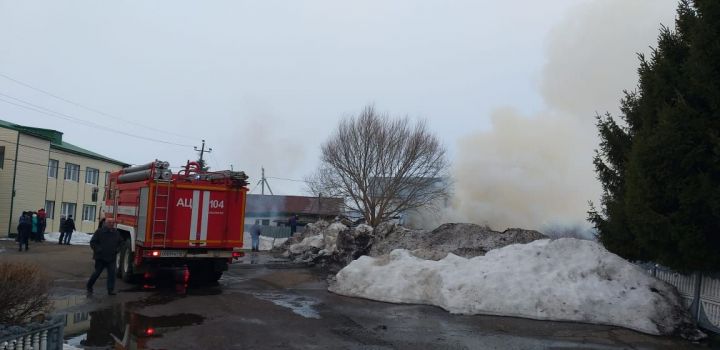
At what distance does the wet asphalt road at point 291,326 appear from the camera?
798 cm

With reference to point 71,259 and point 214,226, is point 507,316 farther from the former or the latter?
point 71,259

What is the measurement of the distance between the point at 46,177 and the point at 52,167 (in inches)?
68.8

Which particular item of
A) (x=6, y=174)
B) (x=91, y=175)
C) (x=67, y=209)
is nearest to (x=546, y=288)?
(x=6, y=174)

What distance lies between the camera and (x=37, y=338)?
5371mm

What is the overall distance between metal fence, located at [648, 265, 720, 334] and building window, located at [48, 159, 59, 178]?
117 ft

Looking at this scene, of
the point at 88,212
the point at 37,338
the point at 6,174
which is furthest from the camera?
the point at 88,212

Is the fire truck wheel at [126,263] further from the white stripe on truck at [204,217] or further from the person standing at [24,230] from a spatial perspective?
the person standing at [24,230]

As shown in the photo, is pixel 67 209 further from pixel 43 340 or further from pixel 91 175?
pixel 43 340

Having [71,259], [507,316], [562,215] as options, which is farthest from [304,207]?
[507,316]

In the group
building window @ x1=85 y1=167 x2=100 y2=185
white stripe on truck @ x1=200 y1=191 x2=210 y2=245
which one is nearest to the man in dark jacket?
white stripe on truck @ x1=200 y1=191 x2=210 y2=245

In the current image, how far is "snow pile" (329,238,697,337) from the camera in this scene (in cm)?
964

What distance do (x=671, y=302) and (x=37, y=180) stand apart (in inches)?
1350

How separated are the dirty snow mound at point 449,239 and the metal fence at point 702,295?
5477 mm

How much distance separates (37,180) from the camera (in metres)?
33.9
